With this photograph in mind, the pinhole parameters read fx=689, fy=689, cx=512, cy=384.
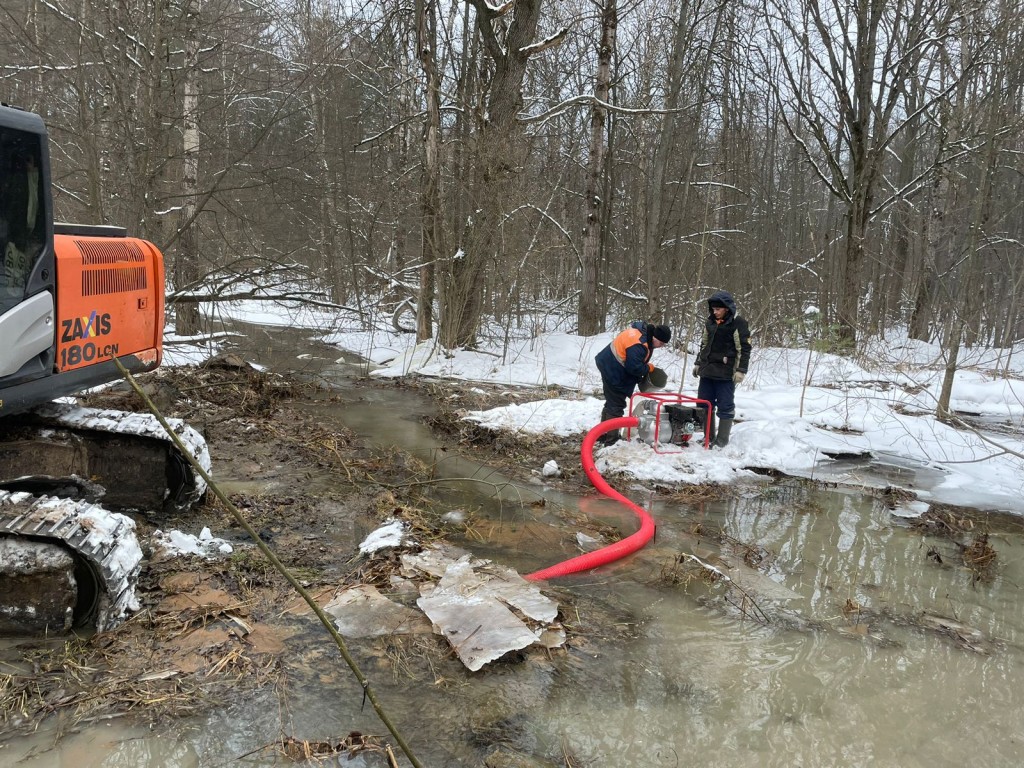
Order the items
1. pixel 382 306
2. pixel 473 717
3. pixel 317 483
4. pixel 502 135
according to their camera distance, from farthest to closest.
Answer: pixel 382 306 → pixel 502 135 → pixel 317 483 → pixel 473 717

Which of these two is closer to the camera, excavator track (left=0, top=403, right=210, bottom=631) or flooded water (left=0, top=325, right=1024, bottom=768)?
flooded water (left=0, top=325, right=1024, bottom=768)

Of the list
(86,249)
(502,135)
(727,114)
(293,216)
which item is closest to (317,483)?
(86,249)

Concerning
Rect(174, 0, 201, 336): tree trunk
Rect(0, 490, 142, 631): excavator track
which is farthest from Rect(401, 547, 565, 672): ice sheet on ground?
Rect(174, 0, 201, 336): tree trunk

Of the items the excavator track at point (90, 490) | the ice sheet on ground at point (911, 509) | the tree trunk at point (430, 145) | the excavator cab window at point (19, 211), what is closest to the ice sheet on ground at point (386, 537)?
the excavator track at point (90, 490)

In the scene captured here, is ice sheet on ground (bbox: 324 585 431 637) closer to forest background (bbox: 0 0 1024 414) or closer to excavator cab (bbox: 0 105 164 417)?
excavator cab (bbox: 0 105 164 417)

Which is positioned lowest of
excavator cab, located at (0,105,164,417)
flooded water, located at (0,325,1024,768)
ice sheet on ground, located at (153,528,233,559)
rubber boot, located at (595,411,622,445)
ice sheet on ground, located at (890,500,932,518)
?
flooded water, located at (0,325,1024,768)

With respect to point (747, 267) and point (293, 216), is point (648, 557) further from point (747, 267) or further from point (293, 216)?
point (747, 267)

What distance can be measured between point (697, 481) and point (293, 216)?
40.7 feet

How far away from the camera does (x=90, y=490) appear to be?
4242 millimetres

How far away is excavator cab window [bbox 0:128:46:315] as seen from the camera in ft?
12.9

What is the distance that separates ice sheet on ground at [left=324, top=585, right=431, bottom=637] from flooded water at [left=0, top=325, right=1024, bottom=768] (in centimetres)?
21

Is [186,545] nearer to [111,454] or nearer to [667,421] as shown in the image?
[111,454]

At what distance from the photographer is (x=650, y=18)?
1603cm

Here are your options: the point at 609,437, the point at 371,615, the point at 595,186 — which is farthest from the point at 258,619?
the point at 595,186
